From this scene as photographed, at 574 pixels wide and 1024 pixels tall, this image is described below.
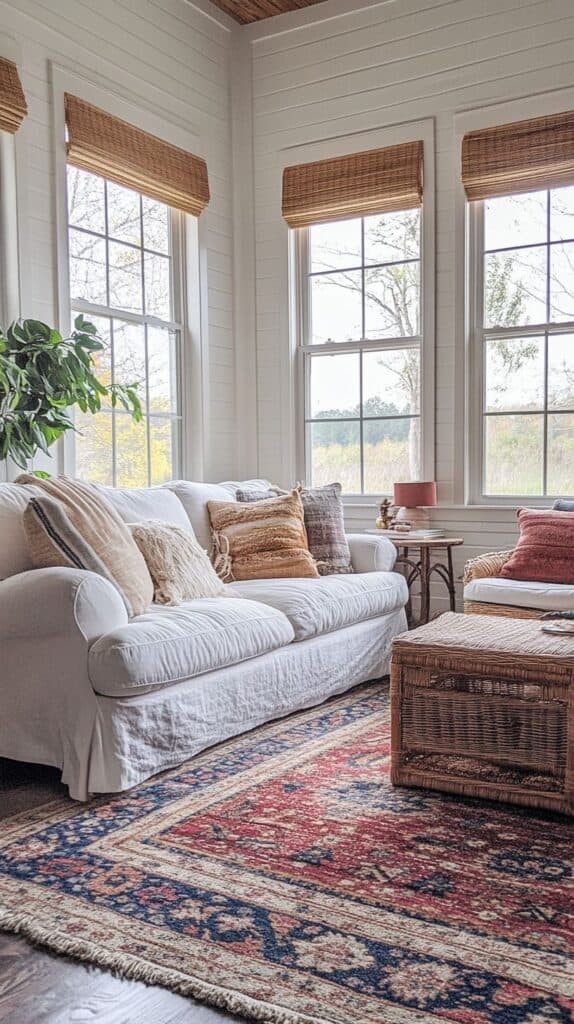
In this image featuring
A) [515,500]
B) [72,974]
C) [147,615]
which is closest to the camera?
[72,974]

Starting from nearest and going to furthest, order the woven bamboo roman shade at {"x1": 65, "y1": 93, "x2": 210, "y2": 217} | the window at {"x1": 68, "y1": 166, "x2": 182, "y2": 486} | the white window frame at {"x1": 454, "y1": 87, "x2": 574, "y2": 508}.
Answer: the woven bamboo roman shade at {"x1": 65, "y1": 93, "x2": 210, "y2": 217}
the window at {"x1": 68, "y1": 166, "x2": 182, "y2": 486}
the white window frame at {"x1": 454, "y1": 87, "x2": 574, "y2": 508}

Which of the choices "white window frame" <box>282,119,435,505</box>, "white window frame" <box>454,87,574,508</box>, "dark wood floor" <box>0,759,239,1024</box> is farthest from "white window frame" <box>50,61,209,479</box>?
"dark wood floor" <box>0,759,239,1024</box>

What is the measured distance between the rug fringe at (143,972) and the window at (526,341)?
384cm

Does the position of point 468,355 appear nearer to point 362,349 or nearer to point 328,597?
point 362,349

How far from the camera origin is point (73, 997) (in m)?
1.68

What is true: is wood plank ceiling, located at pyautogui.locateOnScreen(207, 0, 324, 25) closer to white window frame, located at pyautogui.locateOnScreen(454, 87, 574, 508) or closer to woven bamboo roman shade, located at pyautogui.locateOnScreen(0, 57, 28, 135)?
white window frame, located at pyautogui.locateOnScreen(454, 87, 574, 508)

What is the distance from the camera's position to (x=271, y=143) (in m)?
5.78

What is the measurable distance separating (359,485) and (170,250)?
1808 millimetres

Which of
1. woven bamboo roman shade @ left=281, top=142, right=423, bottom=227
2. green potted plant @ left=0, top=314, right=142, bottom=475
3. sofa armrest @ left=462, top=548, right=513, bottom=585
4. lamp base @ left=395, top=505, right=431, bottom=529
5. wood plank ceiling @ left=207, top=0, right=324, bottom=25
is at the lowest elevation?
sofa armrest @ left=462, top=548, right=513, bottom=585

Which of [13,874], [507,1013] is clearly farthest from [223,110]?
[507,1013]

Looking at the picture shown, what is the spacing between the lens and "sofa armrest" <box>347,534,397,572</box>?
14.9 ft

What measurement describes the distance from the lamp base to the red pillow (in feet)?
2.61

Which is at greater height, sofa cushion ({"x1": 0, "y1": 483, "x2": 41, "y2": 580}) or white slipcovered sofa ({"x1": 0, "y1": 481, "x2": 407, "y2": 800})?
sofa cushion ({"x1": 0, "y1": 483, "x2": 41, "y2": 580})

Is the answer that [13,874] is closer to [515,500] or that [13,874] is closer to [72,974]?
[72,974]
